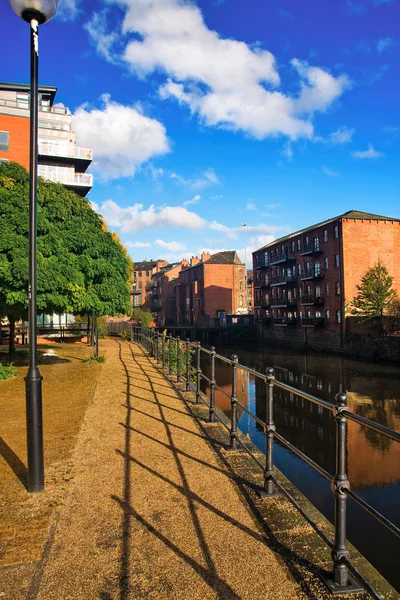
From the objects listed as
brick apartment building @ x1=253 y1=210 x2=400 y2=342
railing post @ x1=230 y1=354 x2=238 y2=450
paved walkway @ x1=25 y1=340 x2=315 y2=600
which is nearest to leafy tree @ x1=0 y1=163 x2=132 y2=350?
paved walkway @ x1=25 y1=340 x2=315 y2=600

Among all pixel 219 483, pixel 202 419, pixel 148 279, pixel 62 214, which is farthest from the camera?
pixel 148 279

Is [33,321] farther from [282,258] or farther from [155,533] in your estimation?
[282,258]

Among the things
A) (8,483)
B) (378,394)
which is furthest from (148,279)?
(8,483)

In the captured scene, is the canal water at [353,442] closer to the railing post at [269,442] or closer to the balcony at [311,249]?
the railing post at [269,442]

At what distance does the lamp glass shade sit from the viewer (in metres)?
4.24

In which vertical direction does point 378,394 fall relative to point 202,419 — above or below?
below

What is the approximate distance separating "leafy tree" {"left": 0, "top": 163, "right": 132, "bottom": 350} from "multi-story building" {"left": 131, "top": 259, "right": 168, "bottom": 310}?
3206 inches

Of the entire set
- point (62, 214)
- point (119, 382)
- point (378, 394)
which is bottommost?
point (378, 394)

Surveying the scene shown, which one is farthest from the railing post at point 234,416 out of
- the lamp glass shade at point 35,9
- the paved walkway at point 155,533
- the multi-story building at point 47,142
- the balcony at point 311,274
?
the balcony at point 311,274

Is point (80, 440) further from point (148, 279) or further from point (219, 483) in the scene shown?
point (148, 279)

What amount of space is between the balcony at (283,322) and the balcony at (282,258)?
7294mm

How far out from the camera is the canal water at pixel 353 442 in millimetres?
7430

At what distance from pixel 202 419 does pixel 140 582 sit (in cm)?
459

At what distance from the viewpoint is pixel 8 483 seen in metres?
4.61
